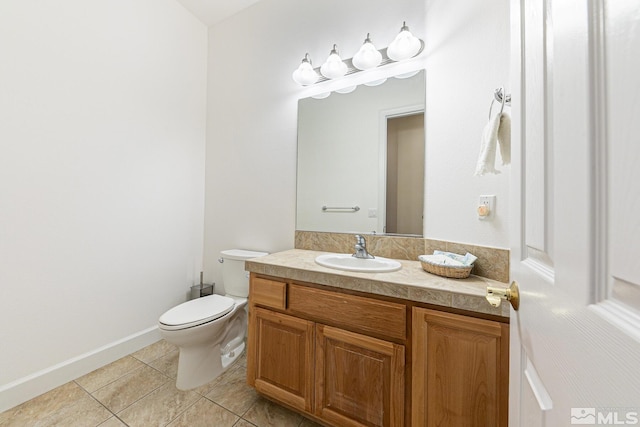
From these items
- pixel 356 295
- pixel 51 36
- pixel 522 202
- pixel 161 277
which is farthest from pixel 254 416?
pixel 51 36

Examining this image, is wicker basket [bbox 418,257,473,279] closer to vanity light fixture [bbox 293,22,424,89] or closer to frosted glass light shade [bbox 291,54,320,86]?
vanity light fixture [bbox 293,22,424,89]

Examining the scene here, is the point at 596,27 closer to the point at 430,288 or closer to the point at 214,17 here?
the point at 430,288

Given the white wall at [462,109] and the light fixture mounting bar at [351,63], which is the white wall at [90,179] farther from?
the white wall at [462,109]

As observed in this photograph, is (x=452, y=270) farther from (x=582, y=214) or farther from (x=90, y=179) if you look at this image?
(x=90, y=179)

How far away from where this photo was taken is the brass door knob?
0.56 m

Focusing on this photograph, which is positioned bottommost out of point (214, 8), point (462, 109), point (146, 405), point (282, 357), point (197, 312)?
point (146, 405)

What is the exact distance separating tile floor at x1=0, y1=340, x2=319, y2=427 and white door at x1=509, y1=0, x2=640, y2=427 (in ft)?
4.40

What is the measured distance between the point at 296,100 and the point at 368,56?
2.05ft

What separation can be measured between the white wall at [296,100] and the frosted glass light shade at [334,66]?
4.1 inches

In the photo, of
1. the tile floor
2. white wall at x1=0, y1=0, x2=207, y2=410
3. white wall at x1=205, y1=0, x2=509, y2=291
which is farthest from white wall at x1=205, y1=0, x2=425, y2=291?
the tile floor

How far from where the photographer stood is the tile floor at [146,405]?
1262mm

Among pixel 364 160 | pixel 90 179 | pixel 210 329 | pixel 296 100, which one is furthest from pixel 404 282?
pixel 90 179

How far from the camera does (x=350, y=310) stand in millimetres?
1095

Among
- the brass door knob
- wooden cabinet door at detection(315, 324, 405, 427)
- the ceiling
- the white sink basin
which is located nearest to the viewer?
the brass door knob
